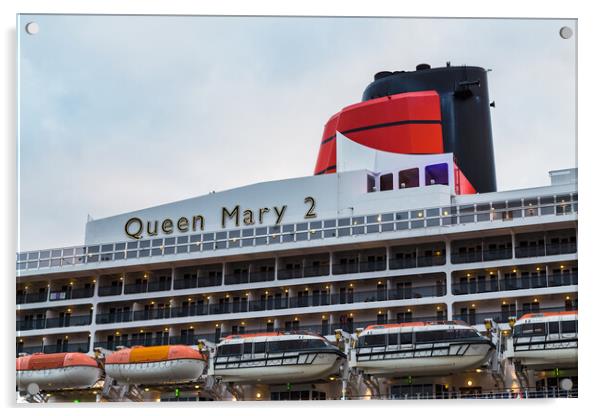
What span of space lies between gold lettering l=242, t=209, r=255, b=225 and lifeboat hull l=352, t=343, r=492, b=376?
540cm

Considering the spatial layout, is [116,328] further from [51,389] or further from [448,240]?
[448,240]

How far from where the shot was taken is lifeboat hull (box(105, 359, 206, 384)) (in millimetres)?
28109

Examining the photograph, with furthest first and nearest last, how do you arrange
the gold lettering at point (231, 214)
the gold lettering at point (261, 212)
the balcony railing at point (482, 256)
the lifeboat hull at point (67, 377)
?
the gold lettering at point (231, 214) < the gold lettering at point (261, 212) < the balcony railing at point (482, 256) < the lifeboat hull at point (67, 377)

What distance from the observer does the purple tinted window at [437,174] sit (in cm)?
3134

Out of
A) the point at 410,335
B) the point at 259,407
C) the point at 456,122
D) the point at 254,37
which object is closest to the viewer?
the point at 259,407

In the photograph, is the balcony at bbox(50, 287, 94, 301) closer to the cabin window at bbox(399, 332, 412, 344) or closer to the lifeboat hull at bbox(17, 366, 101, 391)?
the lifeboat hull at bbox(17, 366, 101, 391)

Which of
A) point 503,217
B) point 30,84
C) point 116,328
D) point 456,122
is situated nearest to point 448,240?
point 503,217

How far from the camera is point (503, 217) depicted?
1120 inches

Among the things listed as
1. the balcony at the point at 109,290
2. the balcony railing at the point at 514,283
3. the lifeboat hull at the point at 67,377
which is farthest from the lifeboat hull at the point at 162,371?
the balcony railing at the point at 514,283

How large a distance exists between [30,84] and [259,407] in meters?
7.22

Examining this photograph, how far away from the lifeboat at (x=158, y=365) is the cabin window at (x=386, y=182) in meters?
6.93

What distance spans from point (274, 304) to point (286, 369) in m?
2.85

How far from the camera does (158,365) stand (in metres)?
28.2

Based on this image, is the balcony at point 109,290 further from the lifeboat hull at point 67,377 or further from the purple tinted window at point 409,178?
the purple tinted window at point 409,178
